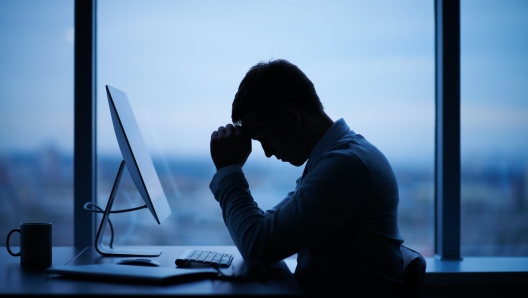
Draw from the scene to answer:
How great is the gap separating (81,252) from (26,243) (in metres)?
0.24

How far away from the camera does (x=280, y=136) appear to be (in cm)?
144

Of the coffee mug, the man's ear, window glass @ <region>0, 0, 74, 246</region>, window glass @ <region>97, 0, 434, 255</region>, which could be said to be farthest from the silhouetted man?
window glass @ <region>0, 0, 74, 246</region>

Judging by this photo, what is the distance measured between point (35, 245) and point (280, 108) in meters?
0.86

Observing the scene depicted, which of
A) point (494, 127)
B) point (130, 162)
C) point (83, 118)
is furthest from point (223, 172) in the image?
→ point (494, 127)

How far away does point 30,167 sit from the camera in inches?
89.4

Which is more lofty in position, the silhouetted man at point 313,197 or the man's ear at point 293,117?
the man's ear at point 293,117

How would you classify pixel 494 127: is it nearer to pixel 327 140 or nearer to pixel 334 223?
pixel 327 140

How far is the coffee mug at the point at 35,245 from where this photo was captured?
1.33 m

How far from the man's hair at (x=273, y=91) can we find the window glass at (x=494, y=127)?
1347mm

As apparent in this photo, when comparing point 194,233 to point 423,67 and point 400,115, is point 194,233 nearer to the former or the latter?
point 400,115

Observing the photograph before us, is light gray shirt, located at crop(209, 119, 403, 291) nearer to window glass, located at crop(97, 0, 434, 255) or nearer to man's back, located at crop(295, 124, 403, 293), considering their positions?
man's back, located at crop(295, 124, 403, 293)

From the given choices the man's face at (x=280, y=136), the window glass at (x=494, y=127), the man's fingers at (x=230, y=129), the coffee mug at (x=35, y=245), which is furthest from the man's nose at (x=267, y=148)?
the window glass at (x=494, y=127)

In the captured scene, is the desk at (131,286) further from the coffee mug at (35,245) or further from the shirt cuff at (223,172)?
the shirt cuff at (223,172)

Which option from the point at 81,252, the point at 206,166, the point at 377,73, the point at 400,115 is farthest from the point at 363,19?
the point at 81,252
